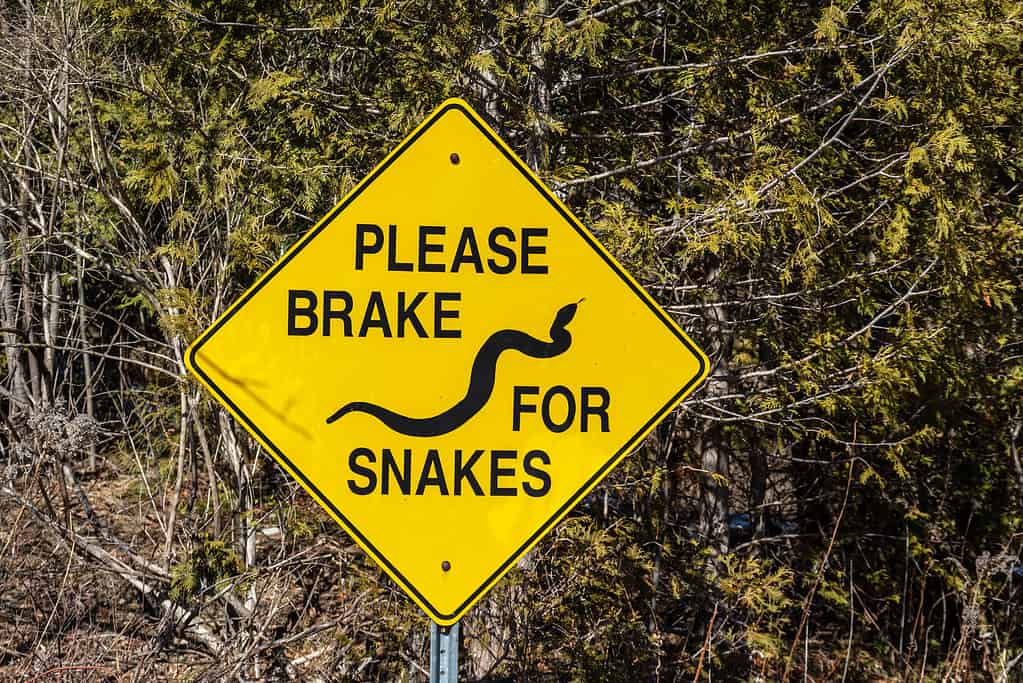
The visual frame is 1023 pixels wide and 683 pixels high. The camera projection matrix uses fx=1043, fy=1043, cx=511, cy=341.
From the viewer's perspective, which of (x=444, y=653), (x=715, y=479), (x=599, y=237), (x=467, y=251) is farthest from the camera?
(x=715, y=479)

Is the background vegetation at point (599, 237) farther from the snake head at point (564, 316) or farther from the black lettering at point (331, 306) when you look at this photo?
the black lettering at point (331, 306)

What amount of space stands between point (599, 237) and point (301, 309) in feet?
9.13

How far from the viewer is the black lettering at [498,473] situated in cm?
307

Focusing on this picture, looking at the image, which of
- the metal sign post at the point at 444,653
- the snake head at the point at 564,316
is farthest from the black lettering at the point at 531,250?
the metal sign post at the point at 444,653

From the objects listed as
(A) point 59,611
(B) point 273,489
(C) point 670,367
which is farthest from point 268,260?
(C) point 670,367

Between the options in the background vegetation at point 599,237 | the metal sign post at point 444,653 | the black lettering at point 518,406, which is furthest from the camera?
the background vegetation at point 599,237

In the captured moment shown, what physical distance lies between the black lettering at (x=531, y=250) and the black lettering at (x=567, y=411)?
36 centimetres

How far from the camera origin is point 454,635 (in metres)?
3.03

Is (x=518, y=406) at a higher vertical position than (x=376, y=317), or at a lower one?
lower

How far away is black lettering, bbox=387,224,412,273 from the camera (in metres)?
3.13

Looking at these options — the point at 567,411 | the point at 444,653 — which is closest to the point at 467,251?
the point at 567,411

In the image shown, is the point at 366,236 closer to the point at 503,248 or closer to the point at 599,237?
the point at 503,248

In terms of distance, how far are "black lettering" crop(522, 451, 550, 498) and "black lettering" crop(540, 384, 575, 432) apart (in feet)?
0.30

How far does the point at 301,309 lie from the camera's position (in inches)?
123
